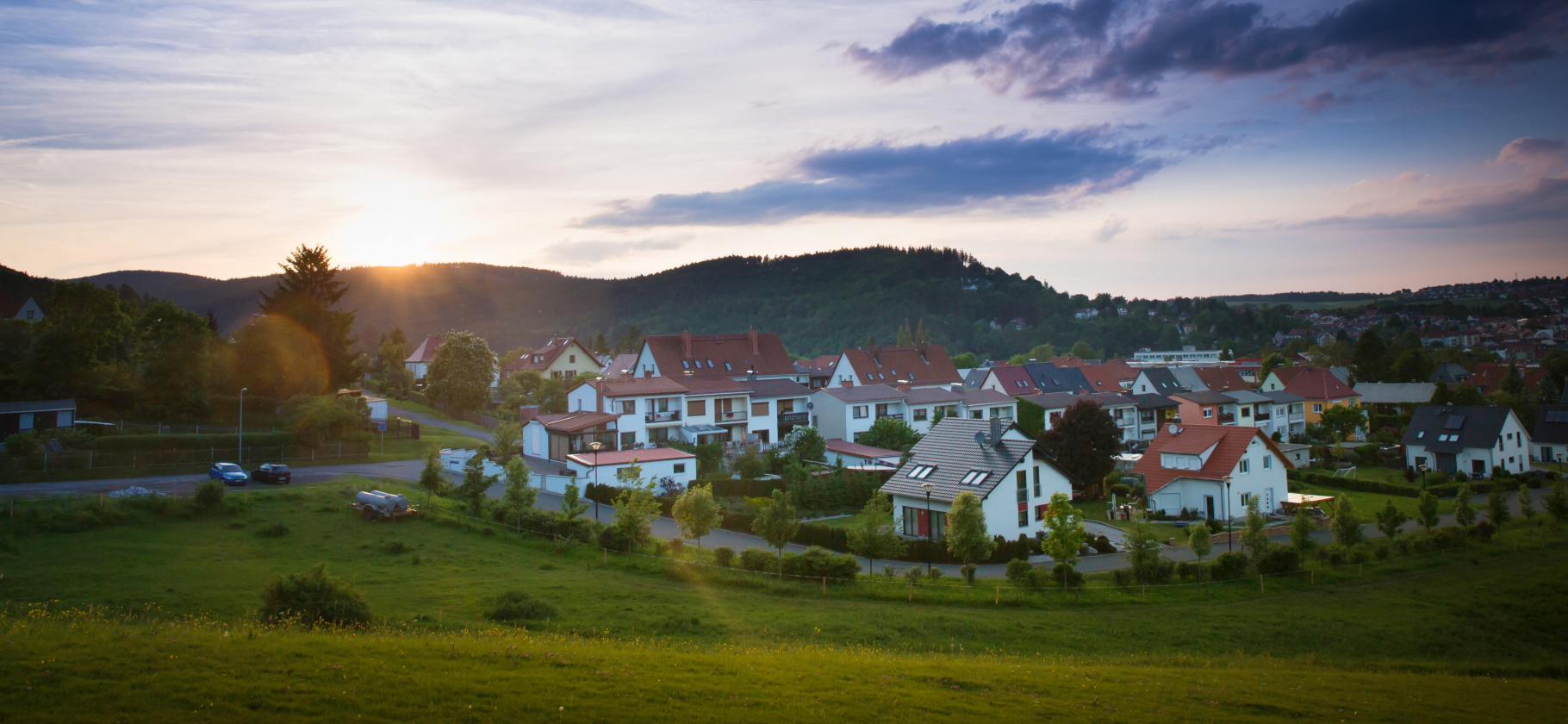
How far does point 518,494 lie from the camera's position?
30422mm

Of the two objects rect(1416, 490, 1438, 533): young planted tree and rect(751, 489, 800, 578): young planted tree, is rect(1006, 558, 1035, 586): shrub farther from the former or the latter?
rect(1416, 490, 1438, 533): young planted tree

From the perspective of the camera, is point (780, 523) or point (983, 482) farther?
point (983, 482)

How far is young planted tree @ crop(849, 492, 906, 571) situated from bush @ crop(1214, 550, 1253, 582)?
9.86 meters

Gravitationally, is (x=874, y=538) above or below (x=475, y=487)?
below

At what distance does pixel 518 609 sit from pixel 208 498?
1782 centimetres

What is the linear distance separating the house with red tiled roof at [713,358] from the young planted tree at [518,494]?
29.0m

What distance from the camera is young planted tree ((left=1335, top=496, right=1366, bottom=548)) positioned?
1080 inches

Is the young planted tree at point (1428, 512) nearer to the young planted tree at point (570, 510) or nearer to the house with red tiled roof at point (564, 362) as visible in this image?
the young planted tree at point (570, 510)

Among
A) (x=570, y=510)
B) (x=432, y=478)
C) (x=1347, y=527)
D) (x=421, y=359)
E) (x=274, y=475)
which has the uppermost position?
(x=421, y=359)

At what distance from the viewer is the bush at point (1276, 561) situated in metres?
25.3

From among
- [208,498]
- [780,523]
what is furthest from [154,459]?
[780,523]

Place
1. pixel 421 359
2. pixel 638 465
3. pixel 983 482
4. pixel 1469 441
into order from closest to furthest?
pixel 983 482
pixel 638 465
pixel 1469 441
pixel 421 359

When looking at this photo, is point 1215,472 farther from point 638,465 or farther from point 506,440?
point 506,440

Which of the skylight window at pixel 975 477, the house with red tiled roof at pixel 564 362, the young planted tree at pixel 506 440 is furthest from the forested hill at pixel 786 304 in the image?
the skylight window at pixel 975 477
